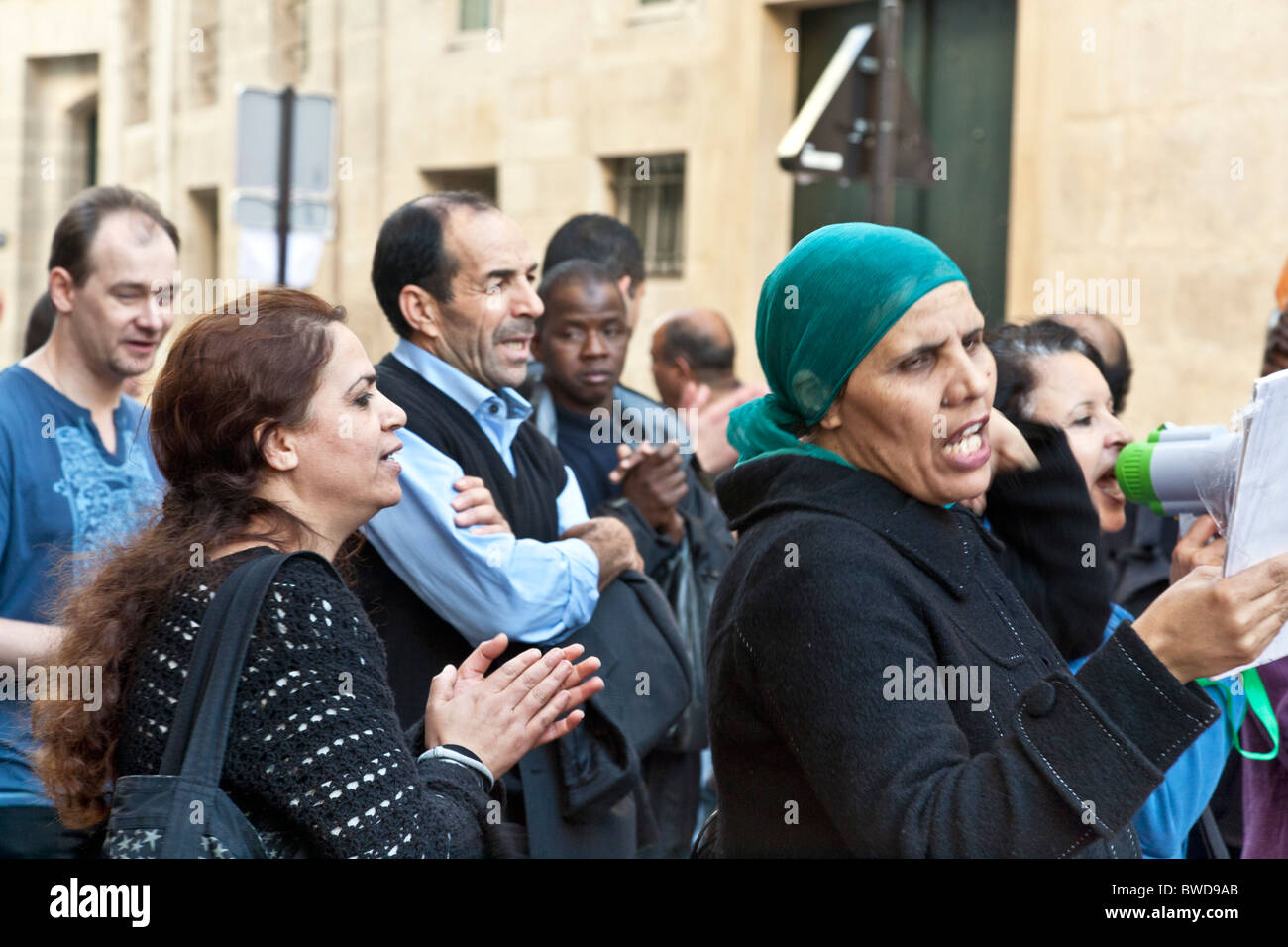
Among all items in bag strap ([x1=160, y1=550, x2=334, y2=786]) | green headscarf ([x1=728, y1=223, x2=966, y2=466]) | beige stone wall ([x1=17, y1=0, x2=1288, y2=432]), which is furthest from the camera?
beige stone wall ([x1=17, y1=0, x2=1288, y2=432])

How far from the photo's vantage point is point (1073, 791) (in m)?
1.85

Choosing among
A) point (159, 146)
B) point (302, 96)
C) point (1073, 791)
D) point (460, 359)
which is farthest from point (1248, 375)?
point (159, 146)

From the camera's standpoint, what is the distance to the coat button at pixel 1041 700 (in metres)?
1.92

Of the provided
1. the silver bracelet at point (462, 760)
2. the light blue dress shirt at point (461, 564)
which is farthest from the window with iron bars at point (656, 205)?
the silver bracelet at point (462, 760)

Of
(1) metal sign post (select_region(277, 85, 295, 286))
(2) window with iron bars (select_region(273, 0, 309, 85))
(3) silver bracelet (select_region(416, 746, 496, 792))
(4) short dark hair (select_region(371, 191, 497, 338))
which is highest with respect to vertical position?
(2) window with iron bars (select_region(273, 0, 309, 85))

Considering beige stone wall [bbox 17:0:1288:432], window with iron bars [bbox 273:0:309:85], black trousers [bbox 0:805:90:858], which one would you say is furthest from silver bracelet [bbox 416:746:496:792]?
window with iron bars [bbox 273:0:309:85]

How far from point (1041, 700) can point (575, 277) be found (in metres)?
3.40

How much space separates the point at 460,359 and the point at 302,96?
4.88 metres

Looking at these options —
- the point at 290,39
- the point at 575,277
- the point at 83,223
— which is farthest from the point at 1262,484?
the point at 290,39

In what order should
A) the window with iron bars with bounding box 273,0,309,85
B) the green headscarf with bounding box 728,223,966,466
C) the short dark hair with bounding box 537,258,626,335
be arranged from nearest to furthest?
the green headscarf with bounding box 728,223,966,466 < the short dark hair with bounding box 537,258,626,335 < the window with iron bars with bounding box 273,0,309,85

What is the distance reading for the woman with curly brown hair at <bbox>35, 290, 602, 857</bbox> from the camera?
2.04m

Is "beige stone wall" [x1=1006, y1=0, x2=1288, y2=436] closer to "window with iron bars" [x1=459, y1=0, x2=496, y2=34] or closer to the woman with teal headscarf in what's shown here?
"window with iron bars" [x1=459, y1=0, x2=496, y2=34]

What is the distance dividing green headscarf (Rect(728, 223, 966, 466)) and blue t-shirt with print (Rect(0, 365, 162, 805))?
1538 millimetres

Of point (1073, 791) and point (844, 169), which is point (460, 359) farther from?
point (844, 169)
